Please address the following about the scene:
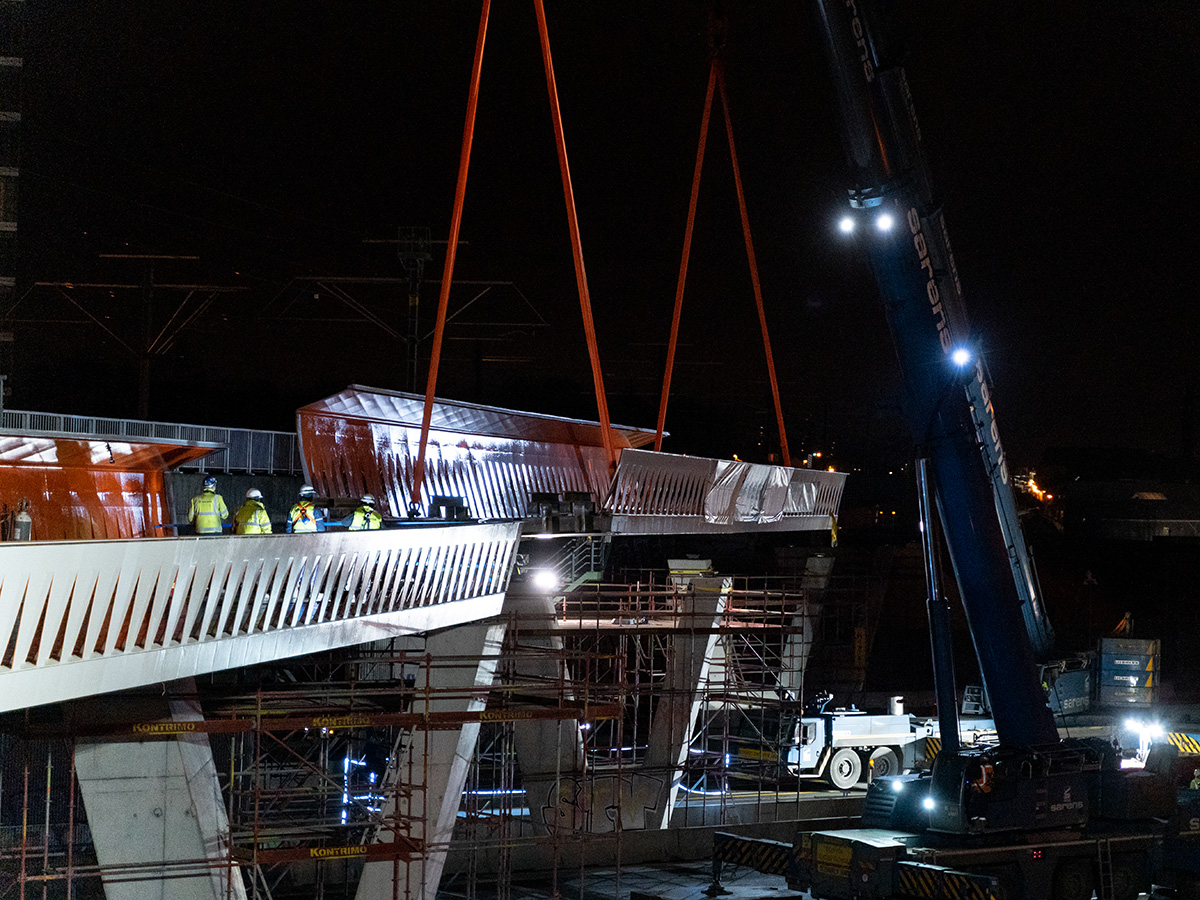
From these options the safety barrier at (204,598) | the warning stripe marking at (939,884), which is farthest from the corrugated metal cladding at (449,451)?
the warning stripe marking at (939,884)

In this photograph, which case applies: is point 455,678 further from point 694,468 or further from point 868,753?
point 868,753

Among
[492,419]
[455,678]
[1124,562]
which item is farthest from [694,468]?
[1124,562]

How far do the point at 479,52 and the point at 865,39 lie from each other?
4.92m

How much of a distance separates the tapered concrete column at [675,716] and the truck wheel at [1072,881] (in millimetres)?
8270

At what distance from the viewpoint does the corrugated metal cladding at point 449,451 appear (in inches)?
773

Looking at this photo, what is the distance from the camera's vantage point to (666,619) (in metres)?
25.8

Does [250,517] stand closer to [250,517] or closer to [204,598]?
[250,517]

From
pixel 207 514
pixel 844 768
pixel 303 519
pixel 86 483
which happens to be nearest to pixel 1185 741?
pixel 844 768

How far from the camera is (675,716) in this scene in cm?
2514

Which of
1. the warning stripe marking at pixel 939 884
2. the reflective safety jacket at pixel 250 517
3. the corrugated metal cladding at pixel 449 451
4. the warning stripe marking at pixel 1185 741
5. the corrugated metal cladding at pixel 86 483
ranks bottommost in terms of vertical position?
the warning stripe marking at pixel 939 884

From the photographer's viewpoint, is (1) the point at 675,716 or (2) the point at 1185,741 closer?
(2) the point at 1185,741

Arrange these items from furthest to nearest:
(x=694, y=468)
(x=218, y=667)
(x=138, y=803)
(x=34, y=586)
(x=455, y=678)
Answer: (x=694, y=468)
(x=455, y=678)
(x=138, y=803)
(x=218, y=667)
(x=34, y=586)

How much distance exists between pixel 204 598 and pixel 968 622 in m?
9.88

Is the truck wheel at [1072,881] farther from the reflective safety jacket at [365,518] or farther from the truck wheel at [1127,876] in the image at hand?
the reflective safety jacket at [365,518]
